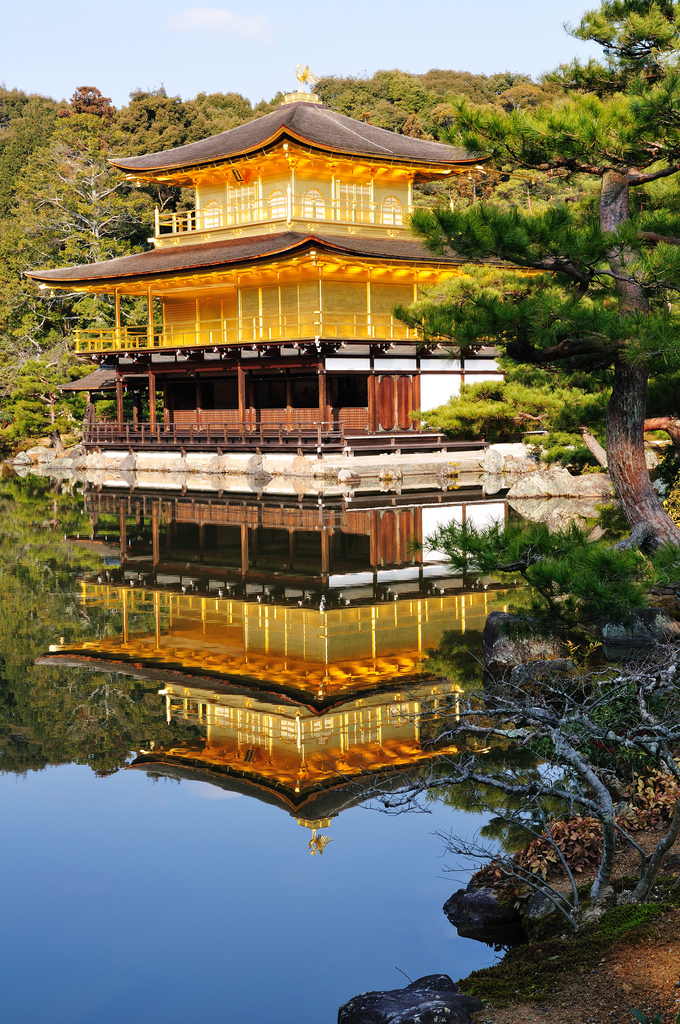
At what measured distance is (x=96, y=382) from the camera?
33.6 meters

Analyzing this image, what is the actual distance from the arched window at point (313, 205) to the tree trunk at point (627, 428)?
69.9ft

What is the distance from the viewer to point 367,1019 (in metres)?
3.65

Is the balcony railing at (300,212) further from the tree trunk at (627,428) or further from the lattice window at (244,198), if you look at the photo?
the tree trunk at (627,428)

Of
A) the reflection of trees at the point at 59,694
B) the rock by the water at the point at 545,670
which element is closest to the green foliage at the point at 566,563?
the rock by the water at the point at 545,670

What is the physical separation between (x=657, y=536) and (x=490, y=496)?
12.5 m

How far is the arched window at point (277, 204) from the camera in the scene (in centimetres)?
2875

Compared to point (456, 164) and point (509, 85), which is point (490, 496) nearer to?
point (456, 164)

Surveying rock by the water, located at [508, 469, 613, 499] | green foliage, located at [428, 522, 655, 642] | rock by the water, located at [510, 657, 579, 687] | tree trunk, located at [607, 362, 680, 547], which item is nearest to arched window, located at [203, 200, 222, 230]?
rock by the water, located at [508, 469, 613, 499]

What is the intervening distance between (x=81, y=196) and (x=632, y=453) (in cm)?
4012

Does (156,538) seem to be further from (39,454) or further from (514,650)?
(39,454)

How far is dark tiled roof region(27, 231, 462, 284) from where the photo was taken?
25062mm

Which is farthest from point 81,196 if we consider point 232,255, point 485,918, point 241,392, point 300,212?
point 485,918

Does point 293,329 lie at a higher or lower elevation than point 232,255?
lower

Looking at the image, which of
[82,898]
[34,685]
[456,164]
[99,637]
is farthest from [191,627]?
[456,164]
